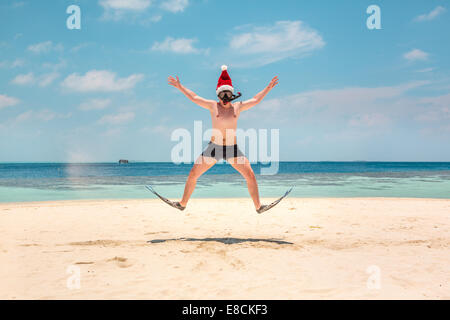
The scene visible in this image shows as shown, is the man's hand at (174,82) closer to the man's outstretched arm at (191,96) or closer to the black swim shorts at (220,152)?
the man's outstretched arm at (191,96)

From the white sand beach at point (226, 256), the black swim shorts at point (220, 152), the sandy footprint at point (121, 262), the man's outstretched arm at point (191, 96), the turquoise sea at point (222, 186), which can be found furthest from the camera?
the turquoise sea at point (222, 186)

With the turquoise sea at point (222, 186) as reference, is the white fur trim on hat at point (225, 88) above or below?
above

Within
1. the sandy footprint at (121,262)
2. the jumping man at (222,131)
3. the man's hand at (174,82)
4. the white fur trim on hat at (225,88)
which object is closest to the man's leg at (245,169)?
the jumping man at (222,131)

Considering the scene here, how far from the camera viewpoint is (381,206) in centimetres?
999

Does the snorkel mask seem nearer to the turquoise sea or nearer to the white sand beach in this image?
the white sand beach

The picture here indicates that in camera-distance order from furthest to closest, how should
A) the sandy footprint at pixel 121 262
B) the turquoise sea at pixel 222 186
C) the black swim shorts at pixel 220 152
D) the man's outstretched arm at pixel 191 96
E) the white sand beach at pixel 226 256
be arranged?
1. the turquoise sea at pixel 222 186
2. the man's outstretched arm at pixel 191 96
3. the black swim shorts at pixel 220 152
4. the sandy footprint at pixel 121 262
5. the white sand beach at pixel 226 256

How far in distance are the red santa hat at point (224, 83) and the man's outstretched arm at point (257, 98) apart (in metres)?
0.31

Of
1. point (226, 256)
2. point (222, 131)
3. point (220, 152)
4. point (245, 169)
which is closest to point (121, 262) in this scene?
point (226, 256)

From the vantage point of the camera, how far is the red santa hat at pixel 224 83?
535 cm

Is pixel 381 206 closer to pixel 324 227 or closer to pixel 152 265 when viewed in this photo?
pixel 324 227
